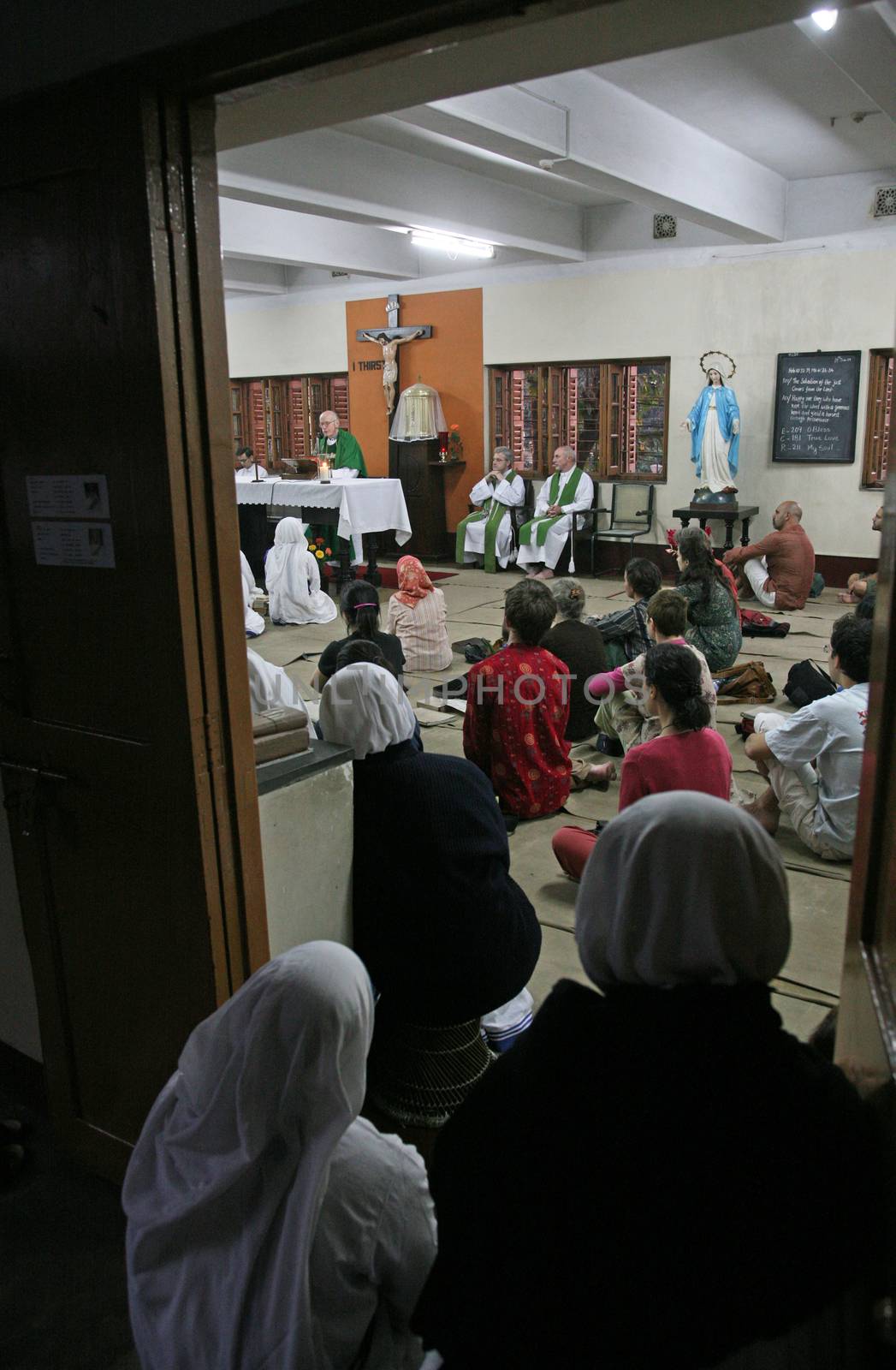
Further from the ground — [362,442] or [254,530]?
[362,442]

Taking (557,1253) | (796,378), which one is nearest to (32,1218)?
(557,1253)

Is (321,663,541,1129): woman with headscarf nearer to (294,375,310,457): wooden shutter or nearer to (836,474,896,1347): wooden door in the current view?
(836,474,896,1347): wooden door

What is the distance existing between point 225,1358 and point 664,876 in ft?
2.74

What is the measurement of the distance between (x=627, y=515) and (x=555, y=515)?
0.73 m

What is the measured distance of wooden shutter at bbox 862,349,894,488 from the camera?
27.5ft

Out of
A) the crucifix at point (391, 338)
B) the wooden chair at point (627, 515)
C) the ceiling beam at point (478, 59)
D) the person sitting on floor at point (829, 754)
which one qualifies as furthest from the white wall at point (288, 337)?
the ceiling beam at point (478, 59)

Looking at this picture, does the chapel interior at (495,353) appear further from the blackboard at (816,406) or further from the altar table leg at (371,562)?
the altar table leg at (371,562)

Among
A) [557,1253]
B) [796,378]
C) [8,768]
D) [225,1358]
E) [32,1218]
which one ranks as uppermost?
[796,378]

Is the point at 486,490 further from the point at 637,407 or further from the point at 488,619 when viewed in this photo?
the point at 488,619

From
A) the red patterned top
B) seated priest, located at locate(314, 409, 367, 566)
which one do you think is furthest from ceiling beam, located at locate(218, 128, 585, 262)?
the red patterned top

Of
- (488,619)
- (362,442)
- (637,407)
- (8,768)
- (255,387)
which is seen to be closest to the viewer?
(8,768)

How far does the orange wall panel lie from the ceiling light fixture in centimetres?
72

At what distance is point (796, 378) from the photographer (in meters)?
8.72

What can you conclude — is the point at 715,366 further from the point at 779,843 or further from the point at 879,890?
the point at 879,890
